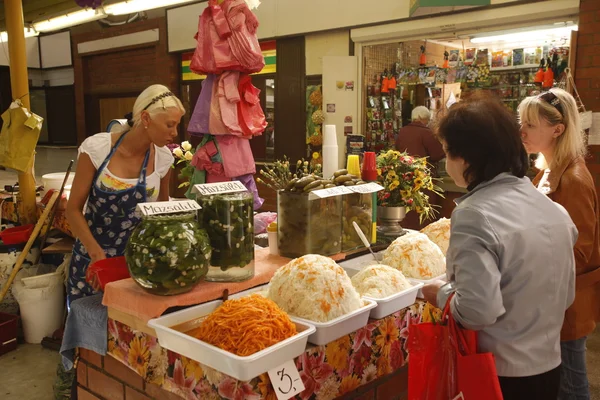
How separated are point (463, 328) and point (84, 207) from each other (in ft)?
5.98

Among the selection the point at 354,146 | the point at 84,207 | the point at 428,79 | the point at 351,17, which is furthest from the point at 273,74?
the point at 84,207

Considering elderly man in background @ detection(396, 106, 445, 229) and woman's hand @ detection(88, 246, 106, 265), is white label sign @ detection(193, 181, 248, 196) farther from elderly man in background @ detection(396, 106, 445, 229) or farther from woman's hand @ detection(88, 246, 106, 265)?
elderly man in background @ detection(396, 106, 445, 229)

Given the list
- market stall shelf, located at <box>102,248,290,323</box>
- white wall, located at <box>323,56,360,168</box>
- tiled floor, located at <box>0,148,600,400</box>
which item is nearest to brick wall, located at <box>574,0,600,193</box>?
tiled floor, located at <box>0,148,600,400</box>

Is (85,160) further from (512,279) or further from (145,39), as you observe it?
(145,39)

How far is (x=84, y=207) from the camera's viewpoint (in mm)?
2512

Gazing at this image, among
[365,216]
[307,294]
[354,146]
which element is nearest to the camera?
[307,294]

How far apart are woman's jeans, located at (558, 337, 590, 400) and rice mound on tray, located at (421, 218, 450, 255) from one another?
62 cm

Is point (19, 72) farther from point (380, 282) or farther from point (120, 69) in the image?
point (120, 69)

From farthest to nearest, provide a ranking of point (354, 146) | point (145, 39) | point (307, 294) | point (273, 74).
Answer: point (145, 39)
point (273, 74)
point (354, 146)
point (307, 294)

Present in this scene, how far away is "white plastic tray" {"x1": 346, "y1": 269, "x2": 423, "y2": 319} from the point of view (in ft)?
5.76

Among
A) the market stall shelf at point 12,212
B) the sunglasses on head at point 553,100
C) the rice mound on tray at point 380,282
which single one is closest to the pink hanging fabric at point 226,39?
the sunglasses on head at point 553,100

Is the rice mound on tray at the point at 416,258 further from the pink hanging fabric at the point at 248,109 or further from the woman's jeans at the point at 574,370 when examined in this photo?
the pink hanging fabric at the point at 248,109

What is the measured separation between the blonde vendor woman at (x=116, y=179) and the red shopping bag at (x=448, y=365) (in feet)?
4.82

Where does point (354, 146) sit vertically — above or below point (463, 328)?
above
